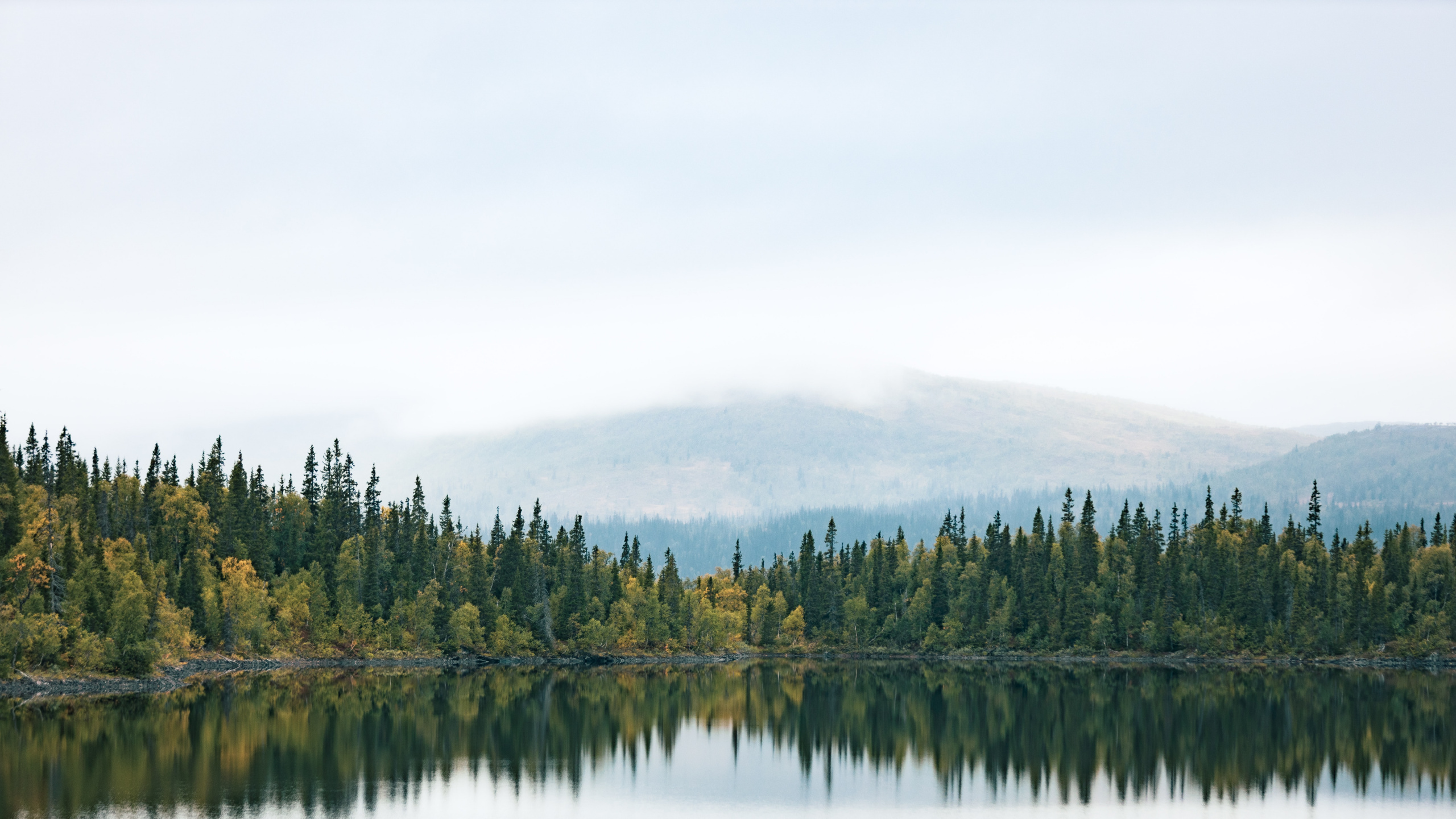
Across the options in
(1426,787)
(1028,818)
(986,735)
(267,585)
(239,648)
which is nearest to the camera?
(1028,818)

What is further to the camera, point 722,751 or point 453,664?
point 453,664

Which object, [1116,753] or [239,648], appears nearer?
[1116,753]

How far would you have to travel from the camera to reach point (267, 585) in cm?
17725

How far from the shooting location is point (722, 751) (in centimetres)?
8619

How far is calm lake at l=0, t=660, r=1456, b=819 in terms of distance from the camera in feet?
214

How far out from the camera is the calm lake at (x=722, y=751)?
214ft

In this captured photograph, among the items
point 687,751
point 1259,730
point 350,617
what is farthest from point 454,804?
point 350,617

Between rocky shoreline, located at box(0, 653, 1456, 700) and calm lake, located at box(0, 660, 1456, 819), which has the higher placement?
calm lake, located at box(0, 660, 1456, 819)

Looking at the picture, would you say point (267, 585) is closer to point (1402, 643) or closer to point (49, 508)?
point (49, 508)

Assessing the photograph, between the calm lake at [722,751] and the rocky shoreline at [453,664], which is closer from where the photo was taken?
the calm lake at [722,751]

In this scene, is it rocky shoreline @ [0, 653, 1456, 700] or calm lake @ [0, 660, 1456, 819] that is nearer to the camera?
calm lake @ [0, 660, 1456, 819]

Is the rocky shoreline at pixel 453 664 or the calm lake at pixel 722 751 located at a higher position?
the calm lake at pixel 722 751

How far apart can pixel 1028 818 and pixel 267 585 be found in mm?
138465

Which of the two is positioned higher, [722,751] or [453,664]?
[722,751]
